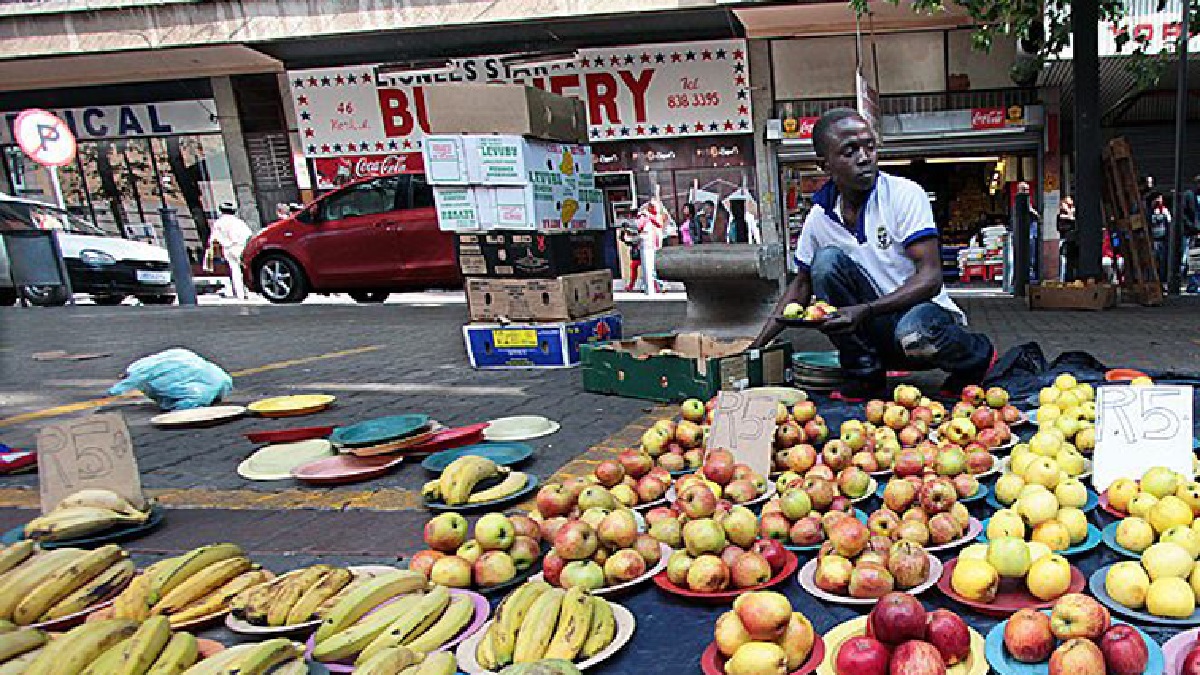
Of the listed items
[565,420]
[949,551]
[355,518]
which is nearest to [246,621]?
[355,518]

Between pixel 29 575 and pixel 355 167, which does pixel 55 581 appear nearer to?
pixel 29 575

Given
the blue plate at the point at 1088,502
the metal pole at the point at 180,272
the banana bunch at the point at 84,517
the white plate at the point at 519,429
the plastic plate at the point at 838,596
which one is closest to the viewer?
the plastic plate at the point at 838,596

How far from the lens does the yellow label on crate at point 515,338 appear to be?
601 centimetres

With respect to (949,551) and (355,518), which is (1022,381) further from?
(355,518)

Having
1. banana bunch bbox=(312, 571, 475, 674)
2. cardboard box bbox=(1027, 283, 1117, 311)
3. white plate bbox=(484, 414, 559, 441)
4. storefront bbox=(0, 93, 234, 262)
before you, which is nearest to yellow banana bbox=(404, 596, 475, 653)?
banana bunch bbox=(312, 571, 475, 674)

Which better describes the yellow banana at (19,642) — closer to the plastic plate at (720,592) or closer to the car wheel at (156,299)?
the plastic plate at (720,592)

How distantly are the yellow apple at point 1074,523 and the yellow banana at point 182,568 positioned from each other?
8.26ft

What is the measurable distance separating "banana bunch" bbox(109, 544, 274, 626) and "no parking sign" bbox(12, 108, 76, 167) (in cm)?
1407

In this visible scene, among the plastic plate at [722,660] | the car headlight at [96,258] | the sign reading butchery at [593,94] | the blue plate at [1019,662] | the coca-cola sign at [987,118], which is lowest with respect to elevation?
the plastic plate at [722,660]

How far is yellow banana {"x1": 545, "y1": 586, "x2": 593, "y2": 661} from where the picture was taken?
5.35 ft

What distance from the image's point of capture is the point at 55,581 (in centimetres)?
206

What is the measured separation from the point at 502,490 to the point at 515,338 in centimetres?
327

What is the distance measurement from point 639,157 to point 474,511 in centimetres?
1275

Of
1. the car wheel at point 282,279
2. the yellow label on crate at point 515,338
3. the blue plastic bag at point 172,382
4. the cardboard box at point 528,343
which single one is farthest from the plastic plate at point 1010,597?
the car wheel at point 282,279
